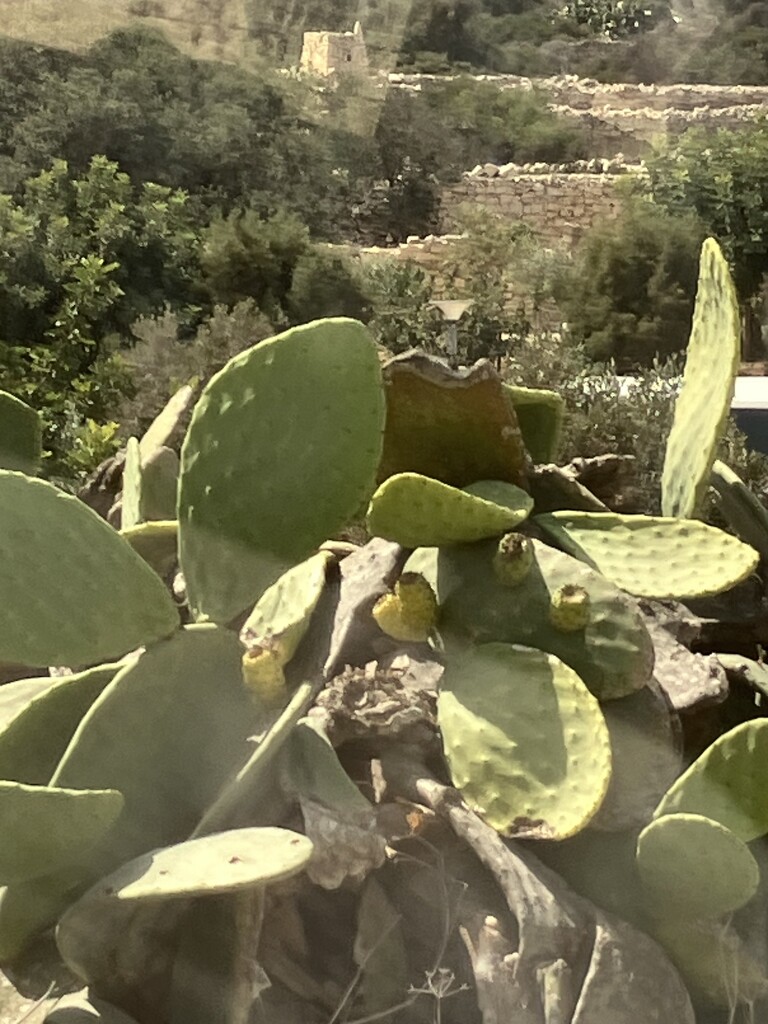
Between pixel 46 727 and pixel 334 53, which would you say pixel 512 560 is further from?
pixel 334 53

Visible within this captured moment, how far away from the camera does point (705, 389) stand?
646 mm

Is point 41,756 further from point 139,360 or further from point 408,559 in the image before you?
point 139,360

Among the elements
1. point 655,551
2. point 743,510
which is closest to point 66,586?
point 655,551

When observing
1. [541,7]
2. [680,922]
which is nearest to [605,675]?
[680,922]

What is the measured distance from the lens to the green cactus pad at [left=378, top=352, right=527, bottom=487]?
587 millimetres

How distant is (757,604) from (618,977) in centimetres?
32

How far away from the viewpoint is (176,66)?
87 centimetres

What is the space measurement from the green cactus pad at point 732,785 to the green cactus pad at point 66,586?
26cm

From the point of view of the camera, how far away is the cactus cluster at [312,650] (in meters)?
0.48

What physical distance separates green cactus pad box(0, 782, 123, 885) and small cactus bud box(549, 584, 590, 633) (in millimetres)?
225

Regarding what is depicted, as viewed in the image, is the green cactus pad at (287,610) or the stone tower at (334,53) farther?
the stone tower at (334,53)

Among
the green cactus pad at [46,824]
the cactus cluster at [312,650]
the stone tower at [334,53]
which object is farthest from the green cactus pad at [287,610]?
the stone tower at [334,53]

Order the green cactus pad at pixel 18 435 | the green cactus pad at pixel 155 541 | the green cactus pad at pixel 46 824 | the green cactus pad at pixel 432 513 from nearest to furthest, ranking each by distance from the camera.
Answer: the green cactus pad at pixel 46 824
the green cactus pad at pixel 432 513
the green cactus pad at pixel 155 541
the green cactus pad at pixel 18 435

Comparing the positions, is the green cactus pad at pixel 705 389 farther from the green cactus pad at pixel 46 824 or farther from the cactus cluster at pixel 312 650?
the green cactus pad at pixel 46 824
